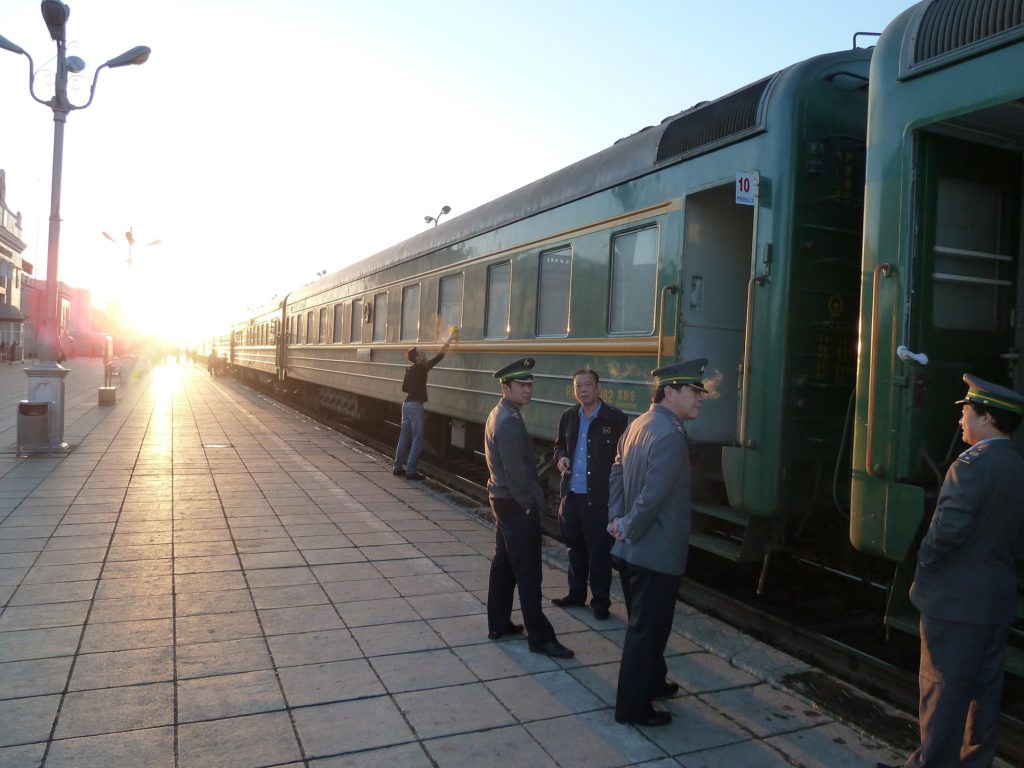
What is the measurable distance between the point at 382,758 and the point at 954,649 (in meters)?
2.14

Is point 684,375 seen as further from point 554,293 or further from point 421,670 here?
point 554,293

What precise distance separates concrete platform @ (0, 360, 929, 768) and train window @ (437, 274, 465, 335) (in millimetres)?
2967

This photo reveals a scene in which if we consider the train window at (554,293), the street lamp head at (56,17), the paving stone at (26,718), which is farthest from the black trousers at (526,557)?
the street lamp head at (56,17)

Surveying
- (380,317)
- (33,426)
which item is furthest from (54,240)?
(380,317)

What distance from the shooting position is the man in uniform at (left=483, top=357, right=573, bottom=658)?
14.2 feet

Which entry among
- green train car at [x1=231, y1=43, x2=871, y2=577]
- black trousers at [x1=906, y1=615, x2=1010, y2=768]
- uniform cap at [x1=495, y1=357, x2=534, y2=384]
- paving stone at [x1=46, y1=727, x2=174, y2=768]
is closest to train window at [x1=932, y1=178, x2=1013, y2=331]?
green train car at [x1=231, y1=43, x2=871, y2=577]

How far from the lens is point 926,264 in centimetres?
393

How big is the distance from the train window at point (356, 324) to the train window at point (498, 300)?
6037 millimetres

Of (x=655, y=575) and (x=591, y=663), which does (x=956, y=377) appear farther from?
(x=591, y=663)

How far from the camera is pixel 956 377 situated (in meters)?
4.02

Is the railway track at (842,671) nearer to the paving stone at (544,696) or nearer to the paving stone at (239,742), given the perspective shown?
the paving stone at (544,696)

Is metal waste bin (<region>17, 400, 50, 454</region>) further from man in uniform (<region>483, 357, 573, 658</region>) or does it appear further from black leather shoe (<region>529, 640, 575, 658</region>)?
black leather shoe (<region>529, 640, 575, 658</region>)

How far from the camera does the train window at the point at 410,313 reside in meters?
11.5

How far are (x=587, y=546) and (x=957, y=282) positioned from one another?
8.44ft
